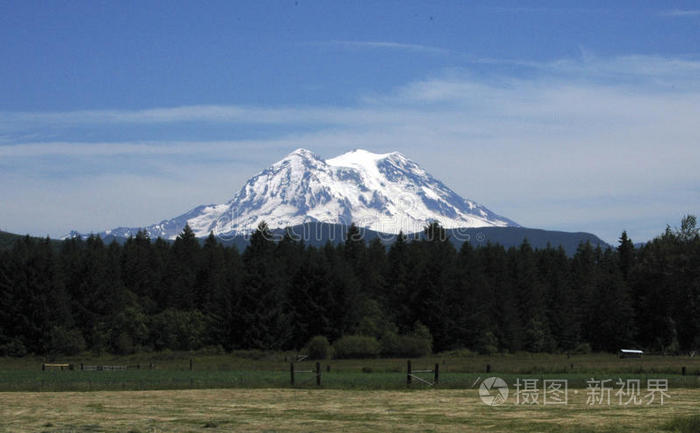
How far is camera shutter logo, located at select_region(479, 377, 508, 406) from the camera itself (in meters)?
39.8

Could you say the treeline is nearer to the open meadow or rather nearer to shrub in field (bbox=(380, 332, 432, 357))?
shrub in field (bbox=(380, 332, 432, 357))

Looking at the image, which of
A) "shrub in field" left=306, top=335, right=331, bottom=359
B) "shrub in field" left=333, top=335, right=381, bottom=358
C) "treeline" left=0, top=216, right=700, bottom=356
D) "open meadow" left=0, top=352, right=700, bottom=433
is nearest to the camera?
"open meadow" left=0, top=352, right=700, bottom=433

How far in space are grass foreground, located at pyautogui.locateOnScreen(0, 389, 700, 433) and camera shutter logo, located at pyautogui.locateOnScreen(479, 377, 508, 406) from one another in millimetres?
728

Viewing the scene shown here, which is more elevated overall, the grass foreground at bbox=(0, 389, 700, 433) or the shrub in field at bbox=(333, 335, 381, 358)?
the grass foreground at bbox=(0, 389, 700, 433)

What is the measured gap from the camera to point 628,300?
394 feet

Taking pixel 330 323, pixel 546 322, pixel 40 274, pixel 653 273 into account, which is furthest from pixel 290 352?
pixel 653 273

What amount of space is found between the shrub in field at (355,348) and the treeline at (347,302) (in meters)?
0.27

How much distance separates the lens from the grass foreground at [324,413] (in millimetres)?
29641

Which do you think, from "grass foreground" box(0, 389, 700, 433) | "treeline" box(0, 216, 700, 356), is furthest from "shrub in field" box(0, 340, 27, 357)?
"grass foreground" box(0, 389, 700, 433)

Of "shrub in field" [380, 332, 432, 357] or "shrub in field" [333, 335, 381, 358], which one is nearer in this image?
"shrub in field" [333, 335, 381, 358]

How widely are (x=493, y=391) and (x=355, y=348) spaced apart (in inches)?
2013

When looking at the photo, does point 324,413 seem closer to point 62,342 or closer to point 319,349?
point 319,349

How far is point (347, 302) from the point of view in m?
111

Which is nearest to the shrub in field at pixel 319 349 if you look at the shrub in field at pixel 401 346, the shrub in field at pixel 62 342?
the shrub in field at pixel 401 346
